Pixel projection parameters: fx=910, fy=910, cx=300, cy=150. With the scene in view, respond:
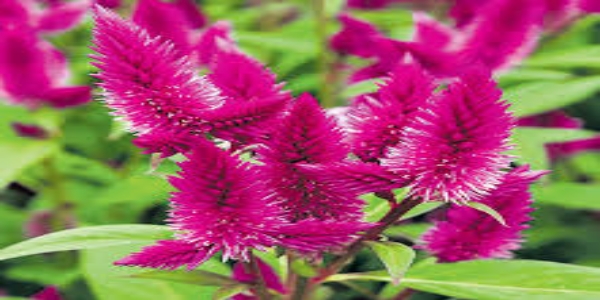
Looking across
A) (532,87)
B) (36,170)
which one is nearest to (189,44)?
(532,87)

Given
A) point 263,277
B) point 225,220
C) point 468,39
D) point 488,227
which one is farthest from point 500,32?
point 225,220

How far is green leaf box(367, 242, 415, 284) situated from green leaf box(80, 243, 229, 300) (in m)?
0.32

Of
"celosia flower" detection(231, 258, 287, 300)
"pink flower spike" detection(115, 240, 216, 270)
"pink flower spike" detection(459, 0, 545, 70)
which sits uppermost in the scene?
"pink flower spike" detection(459, 0, 545, 70)

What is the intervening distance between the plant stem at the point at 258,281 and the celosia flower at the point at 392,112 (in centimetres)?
16

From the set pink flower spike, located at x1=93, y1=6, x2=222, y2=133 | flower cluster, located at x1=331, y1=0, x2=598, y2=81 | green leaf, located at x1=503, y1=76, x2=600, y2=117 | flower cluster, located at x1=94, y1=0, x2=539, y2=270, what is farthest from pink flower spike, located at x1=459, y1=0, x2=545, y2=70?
pink flower spike, located at x1=93, y1=6, x2=222, y2=133

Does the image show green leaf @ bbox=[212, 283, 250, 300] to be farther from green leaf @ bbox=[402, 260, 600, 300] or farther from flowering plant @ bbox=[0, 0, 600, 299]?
green leaf @ bbox=[402, 260, 600, 300]

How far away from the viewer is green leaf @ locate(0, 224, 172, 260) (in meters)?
0.86

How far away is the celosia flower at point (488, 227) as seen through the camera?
871mm

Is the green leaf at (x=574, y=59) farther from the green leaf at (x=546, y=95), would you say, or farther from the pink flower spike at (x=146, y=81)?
the pink flower spike at (x=146, y=81)

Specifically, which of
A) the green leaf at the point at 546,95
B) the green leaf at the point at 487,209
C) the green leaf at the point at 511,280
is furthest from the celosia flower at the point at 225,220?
the green leaf at the point at 546,95

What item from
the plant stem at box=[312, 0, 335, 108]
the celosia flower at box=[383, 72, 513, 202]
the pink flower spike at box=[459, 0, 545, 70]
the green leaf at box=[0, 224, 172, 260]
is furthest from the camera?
the plant stem at box=[312, 0, 335, 108]

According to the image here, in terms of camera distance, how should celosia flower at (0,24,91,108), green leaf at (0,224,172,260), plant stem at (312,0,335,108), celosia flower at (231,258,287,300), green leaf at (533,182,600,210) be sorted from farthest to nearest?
plant stem at (312,0,335,108)
green leaf at (533,182,600,210)
celosia flower at (0,24,91,108)
celosia flower at (231,258,287,300)
green leaf at (0,224,172,260)

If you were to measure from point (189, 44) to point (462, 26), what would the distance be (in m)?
0.46

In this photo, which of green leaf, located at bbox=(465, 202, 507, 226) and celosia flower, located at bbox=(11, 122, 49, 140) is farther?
celosia flower, located at bbox=(11, 122, 49, 140)
